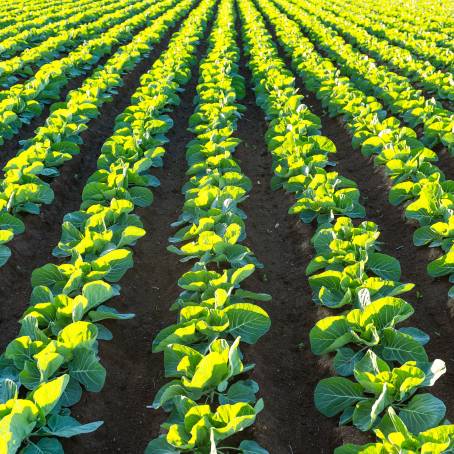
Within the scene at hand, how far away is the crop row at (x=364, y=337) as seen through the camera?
10.3 feet

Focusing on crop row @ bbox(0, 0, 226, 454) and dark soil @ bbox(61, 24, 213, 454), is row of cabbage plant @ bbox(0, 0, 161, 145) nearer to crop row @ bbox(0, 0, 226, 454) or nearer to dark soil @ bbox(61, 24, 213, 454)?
crop row @ bbox(0, 0, 226, 454)

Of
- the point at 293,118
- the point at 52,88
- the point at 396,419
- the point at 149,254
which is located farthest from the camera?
the point at 52,88

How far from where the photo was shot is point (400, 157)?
672cm

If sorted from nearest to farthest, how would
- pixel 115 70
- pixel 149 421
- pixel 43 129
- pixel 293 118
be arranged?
pixel 149 421 < pixel 43 129 < pixel 293 118 < pixel 115 70

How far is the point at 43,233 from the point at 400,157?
4738 mm

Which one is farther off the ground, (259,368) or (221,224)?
(221,224)

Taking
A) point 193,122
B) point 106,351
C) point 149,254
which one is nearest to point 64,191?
point 149,254

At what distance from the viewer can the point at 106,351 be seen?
13.9 ft

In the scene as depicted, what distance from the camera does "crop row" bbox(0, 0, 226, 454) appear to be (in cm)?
308

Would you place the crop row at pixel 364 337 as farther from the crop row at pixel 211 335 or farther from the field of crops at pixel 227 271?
the crop row at pixel 211 335

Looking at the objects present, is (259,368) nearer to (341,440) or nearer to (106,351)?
(341,440)

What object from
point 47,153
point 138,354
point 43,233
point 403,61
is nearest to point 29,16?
point 403,61

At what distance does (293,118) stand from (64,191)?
3.80m

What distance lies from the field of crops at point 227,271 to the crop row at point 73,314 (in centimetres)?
2
